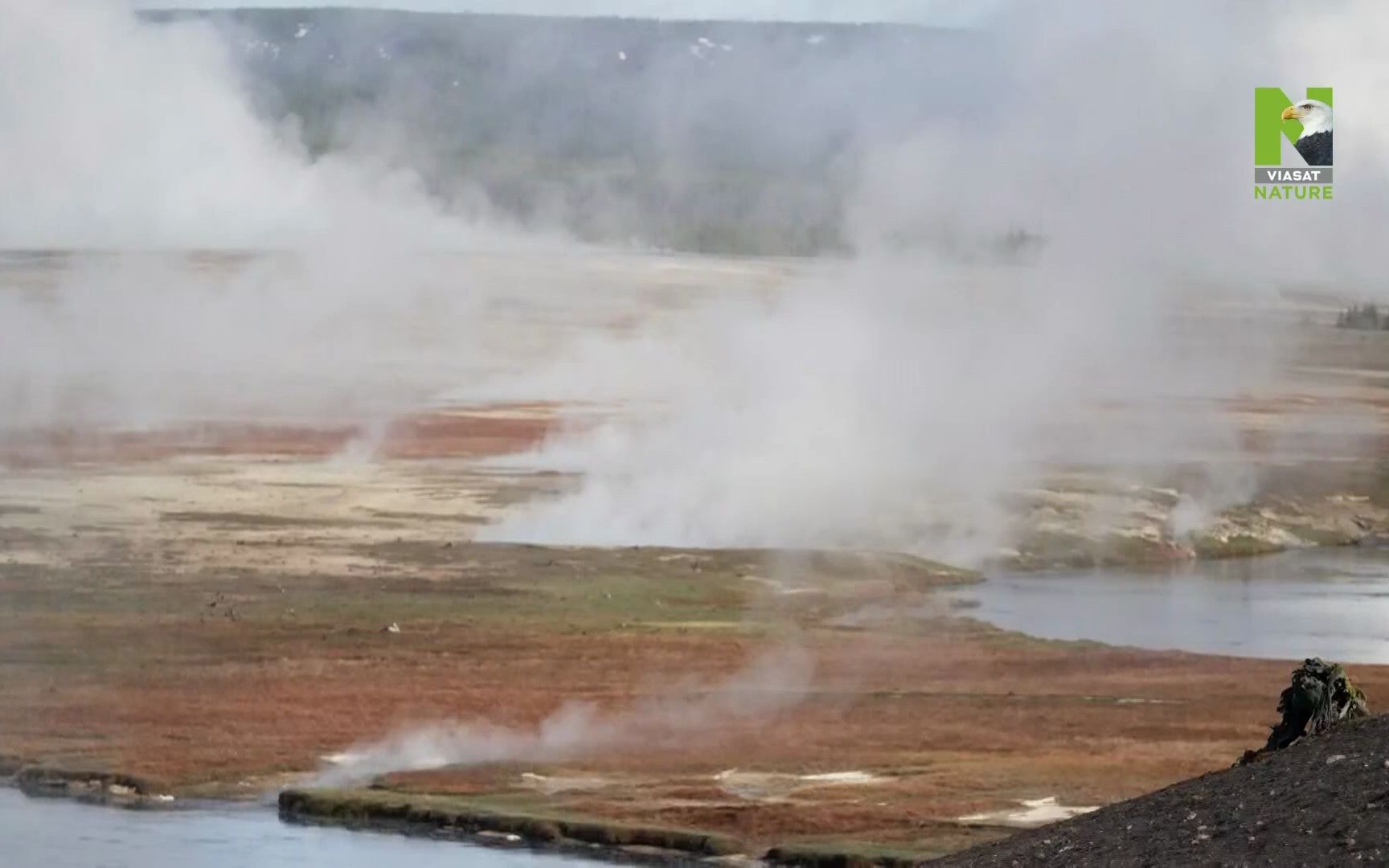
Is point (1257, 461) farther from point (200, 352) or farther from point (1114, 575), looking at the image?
point (200, 352)

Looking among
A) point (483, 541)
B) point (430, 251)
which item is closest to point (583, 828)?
point (483, 541)

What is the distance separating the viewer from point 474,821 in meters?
37.9

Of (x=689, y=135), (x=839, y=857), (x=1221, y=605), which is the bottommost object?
(x=1221, y=605)

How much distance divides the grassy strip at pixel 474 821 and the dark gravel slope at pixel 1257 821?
18022 millimetres

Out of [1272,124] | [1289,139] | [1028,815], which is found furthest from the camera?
[1289,139]

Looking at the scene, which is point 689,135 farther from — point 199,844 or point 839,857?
point 839,857

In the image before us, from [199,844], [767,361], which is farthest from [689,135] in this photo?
[199,844]

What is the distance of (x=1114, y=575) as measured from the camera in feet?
284

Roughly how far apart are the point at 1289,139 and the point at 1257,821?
3309 inches

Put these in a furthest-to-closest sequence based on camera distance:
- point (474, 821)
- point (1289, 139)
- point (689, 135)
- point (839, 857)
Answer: point (689, 135), point (1289, 139), point (474, 821), point (839, 857)

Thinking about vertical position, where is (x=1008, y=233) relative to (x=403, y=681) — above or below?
above

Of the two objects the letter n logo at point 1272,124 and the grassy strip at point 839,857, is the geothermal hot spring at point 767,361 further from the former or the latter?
the grassy strip at point 839,857

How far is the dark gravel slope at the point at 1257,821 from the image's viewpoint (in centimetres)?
1458

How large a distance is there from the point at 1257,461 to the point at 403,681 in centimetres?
6242
